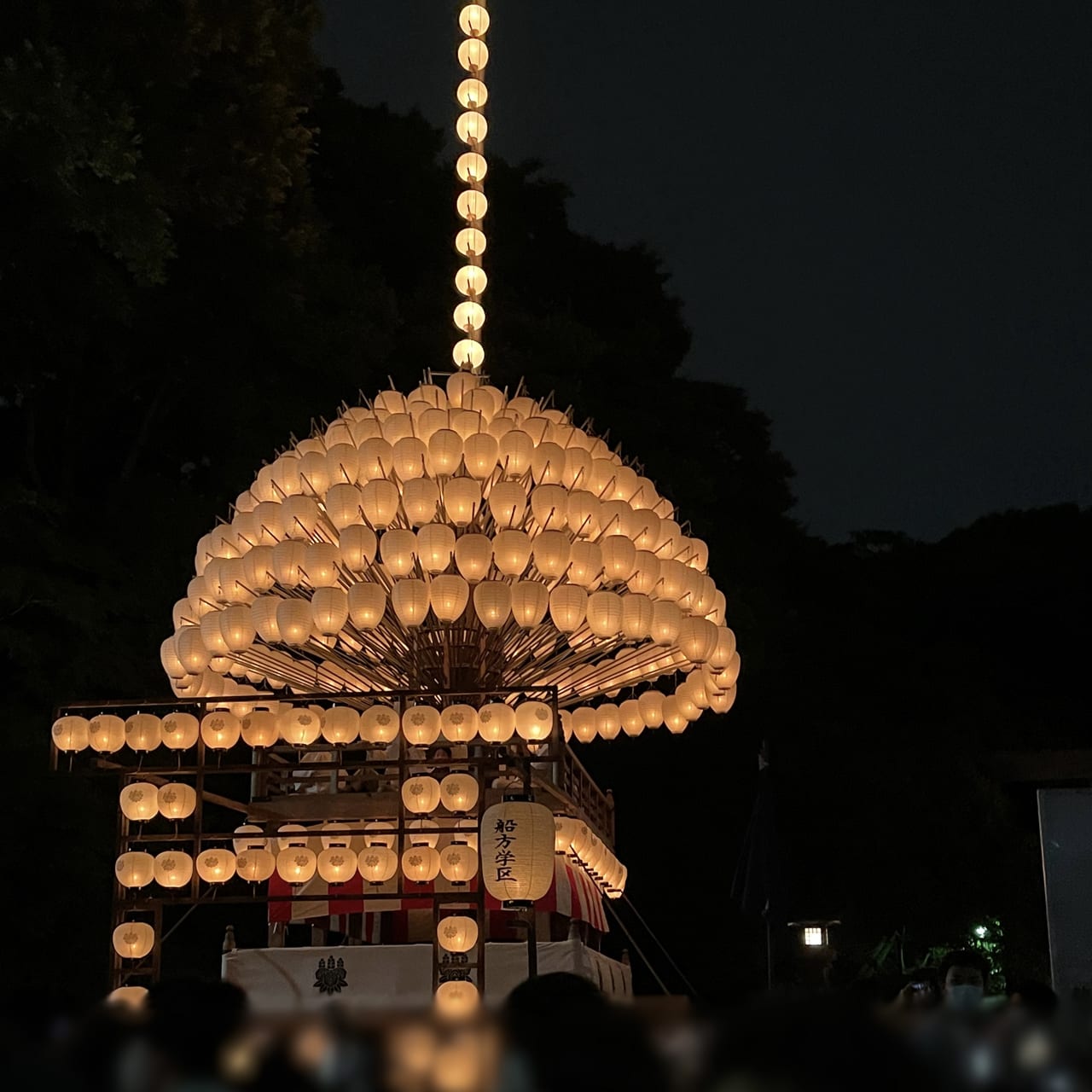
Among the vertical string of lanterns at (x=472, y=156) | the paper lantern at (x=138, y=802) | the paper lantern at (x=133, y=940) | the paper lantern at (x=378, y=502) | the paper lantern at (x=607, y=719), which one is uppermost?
the vertical string of lanterns at (x=472, y=156)

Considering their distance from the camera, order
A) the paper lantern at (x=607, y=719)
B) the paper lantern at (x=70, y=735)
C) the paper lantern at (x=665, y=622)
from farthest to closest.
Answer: the paper lantern at (x=607, y=719) → the paper lantern at (x=665, y=622) → the paper lantern at (x=70, y=735)

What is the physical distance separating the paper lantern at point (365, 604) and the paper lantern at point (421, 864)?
4.95ft

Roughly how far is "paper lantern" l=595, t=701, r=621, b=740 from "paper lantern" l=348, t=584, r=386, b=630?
3194mm

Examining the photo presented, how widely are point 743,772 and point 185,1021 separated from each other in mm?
15809

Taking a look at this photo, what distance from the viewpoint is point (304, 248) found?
1264 cm

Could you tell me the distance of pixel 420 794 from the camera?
8.56m

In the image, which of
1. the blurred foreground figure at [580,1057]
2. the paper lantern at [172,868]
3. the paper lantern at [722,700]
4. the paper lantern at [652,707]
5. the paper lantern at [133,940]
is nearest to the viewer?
the blurred foreground figure at [580,1057]

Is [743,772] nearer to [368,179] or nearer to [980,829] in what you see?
[980,829]

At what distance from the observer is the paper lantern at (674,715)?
11305mm

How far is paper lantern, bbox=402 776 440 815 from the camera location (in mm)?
8539

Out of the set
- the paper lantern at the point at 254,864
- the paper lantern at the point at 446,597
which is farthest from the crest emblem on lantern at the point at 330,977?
the paper lantern at the point at 446,597

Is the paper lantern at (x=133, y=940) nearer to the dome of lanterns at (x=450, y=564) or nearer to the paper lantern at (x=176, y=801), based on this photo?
the paper lantern at (x=176, y=801)

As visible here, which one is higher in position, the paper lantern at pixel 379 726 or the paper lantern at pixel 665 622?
the paper lantern at pixel 665 622

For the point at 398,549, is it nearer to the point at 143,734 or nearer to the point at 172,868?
the point at 143,734
